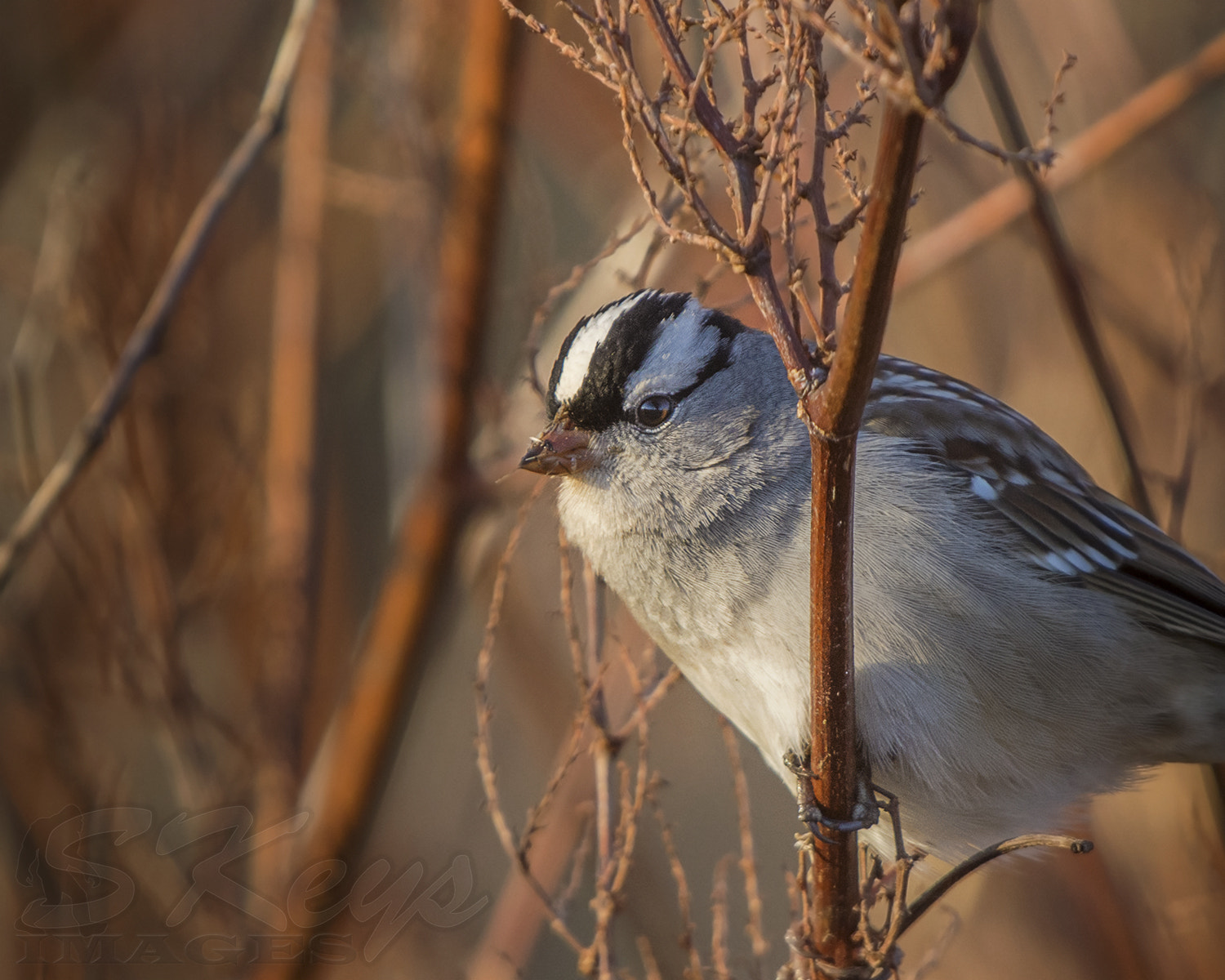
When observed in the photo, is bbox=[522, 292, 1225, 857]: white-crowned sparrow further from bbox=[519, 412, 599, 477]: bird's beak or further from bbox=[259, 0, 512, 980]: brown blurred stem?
bbox=[259, 0, 512, 980]: brown blurred stem

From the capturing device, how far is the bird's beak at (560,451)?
2.14 meters

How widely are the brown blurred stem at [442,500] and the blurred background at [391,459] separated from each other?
0.03 feet

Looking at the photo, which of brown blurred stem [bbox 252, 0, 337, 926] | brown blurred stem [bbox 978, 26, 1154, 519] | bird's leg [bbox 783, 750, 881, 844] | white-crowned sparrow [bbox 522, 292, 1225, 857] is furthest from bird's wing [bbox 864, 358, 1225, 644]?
brown blurred stem [bbox 252, 0, 337, 926]

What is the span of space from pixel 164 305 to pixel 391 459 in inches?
82.0

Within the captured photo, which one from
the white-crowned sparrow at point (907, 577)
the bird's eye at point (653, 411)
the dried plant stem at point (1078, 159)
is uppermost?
the dried plant stem at point (1078, 159)

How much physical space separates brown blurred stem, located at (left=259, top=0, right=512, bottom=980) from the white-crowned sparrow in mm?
735

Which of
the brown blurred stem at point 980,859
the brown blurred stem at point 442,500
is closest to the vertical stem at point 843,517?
the brown blurred stem at point 980,859

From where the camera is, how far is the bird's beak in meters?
2.14

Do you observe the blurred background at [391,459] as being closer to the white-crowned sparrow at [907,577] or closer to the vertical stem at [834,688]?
the white-crowned sparrow at [907,577]

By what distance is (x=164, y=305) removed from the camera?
227 centimetres

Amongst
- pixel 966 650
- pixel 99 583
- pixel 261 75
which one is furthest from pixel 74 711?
pixel 966 650

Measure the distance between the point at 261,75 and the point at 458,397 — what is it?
176 cm

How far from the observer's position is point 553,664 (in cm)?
376

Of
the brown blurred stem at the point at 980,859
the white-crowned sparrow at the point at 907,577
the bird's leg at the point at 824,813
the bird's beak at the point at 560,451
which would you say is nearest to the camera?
the brown blurred stem at the point at 980,859
